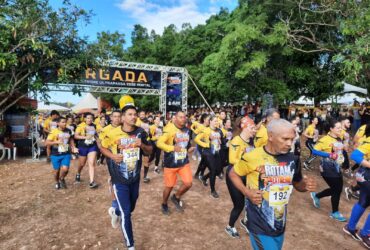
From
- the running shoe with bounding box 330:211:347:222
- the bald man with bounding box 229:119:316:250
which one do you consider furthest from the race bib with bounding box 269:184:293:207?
the running shoe with bounding box 330:211:347:222

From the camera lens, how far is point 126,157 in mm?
4270

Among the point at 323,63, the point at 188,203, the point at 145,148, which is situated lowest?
the point at 188,203

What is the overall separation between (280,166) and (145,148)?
229 centimetres

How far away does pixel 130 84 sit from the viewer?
20031 mm

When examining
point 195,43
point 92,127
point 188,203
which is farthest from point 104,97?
point 188,203

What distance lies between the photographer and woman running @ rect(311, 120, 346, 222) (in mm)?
5773

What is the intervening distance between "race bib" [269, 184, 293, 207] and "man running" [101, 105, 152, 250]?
7.14 feet

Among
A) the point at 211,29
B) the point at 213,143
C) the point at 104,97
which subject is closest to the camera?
the point at 213,143

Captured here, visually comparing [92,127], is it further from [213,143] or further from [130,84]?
[130,84]

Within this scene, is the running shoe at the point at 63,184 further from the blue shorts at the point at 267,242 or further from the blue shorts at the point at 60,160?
the blue shorts at the point at 267,242

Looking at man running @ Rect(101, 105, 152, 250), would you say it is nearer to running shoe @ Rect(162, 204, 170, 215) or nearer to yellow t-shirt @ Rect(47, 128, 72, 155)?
running shoe @ Rect(162, 204, 170, 215)

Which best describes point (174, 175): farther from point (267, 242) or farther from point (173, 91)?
point (173, 91)

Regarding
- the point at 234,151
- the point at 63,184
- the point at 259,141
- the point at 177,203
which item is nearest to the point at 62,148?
the point at 63,184

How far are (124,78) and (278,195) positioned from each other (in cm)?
1807
